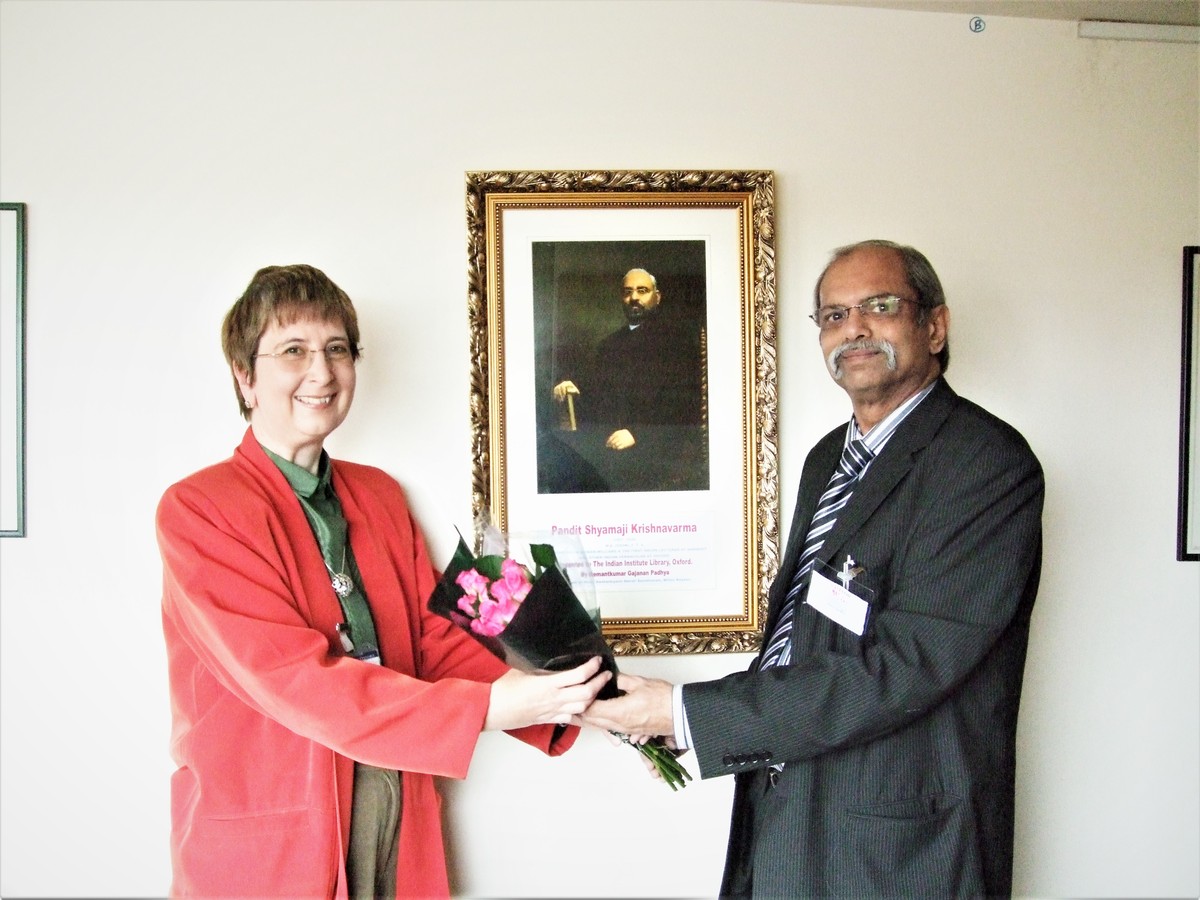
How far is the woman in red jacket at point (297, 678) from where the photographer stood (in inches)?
58.7

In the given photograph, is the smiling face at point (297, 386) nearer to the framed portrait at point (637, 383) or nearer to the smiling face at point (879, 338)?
the framed portrait at point (637, 383)

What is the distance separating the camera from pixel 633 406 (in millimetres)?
2102

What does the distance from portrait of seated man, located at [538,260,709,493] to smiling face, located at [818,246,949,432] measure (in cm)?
48

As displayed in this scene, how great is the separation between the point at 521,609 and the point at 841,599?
2.03ft

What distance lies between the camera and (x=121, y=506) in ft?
6.73

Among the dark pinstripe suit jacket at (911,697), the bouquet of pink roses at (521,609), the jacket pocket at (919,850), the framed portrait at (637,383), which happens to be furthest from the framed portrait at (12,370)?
the jacket pocket at (919,850)

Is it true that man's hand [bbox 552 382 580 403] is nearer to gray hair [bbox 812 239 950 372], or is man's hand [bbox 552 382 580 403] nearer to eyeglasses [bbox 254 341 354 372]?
eyeglasses [bbox 254 341 354 372]

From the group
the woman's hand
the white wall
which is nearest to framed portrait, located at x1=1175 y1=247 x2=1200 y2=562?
the white wall

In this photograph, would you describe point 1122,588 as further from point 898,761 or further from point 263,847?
point 263,847

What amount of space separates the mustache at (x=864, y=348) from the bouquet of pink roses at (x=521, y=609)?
0.70 metres

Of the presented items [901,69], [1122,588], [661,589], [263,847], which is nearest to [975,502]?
[661,589]

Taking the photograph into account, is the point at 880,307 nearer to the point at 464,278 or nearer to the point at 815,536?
the point at 815,536

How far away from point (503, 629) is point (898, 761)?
0.77 meters

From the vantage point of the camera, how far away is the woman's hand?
1.56 metres
